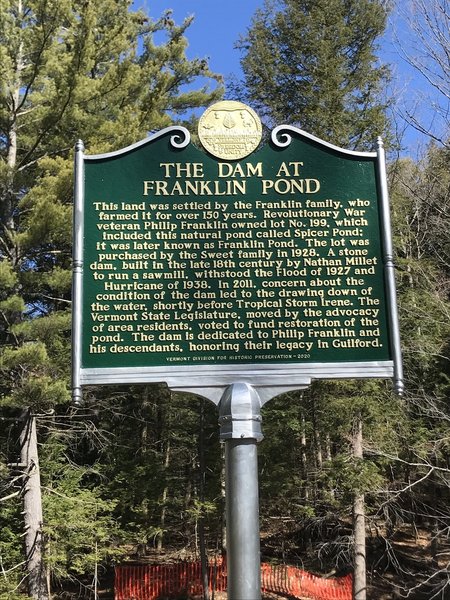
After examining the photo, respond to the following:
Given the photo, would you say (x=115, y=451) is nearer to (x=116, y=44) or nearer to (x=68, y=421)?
(x=68, y=421)

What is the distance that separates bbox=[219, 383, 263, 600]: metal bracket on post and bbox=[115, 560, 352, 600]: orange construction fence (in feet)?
48.9

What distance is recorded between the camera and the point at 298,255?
493cm

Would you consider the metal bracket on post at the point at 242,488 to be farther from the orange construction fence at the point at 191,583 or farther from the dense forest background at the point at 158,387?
the orange construction fence at the point at 191,583

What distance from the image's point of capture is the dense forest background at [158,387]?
12320 mm

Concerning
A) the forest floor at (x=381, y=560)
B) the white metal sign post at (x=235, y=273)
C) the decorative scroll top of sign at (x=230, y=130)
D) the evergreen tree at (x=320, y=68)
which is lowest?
the forest floor at (x=381, y=560)

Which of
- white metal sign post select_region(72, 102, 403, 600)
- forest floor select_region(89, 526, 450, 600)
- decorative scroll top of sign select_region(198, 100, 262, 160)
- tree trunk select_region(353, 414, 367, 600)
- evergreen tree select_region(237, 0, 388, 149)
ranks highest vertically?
evergreen tree select_region(237, 0, 388, 149)

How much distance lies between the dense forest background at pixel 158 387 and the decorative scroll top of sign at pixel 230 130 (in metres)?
7.21

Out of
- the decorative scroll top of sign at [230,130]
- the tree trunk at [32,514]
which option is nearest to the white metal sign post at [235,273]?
the decorative scroll top of sign at [230,130]

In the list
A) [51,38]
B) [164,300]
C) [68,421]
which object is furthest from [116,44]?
[164,300]

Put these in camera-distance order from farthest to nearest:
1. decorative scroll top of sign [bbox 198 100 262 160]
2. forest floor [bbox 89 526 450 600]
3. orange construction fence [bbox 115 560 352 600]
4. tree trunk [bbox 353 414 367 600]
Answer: forest floor [bbox 89 526 450 600], orange construction fence [bbox 115 560 352 600], tree trunk [bbox 353 414 367 600], decorative scroll top of sign [bbox 198 100 262 160]

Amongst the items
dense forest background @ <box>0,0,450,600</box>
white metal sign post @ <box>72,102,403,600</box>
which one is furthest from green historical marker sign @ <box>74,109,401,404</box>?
dense forest background @ <box>0,0,450,600</box>

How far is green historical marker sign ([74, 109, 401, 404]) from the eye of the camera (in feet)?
15.5

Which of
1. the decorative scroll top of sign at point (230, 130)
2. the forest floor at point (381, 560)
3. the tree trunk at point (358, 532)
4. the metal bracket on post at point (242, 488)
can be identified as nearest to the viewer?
the metal bracket on post at point (242, 488)

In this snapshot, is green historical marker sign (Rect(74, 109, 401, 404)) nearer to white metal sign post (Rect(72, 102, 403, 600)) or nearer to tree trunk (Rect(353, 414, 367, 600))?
white metal sign post (Rect(72, 102, 403, 600))
